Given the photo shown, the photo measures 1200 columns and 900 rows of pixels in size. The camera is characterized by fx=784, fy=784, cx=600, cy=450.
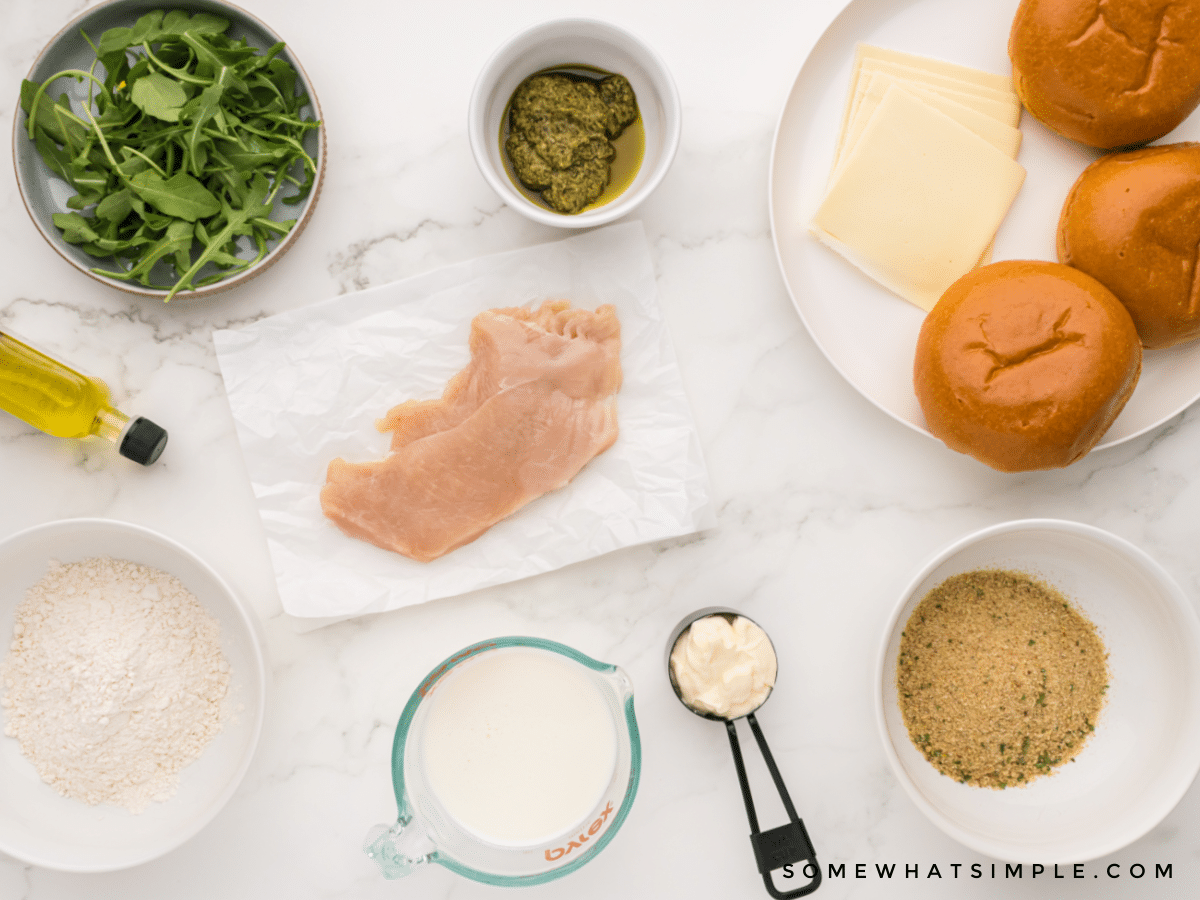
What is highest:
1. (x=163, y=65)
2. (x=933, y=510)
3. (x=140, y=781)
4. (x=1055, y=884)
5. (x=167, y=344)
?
(x=163, y=65)

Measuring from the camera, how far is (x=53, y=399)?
1.20m

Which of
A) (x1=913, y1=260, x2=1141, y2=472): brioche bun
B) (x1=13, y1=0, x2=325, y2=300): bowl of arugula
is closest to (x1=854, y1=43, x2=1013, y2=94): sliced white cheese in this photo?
(x1=913, y1=260, x2=1141, y2=472): brioche bun

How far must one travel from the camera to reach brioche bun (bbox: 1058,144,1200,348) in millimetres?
1069

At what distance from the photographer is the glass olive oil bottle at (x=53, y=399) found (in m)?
1.19

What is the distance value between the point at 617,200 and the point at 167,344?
2.48 feet

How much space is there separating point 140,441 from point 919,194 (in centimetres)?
124

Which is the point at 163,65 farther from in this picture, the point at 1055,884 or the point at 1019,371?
the point at 1055,884

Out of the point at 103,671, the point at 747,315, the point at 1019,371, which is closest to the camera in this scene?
the point at 1019,371

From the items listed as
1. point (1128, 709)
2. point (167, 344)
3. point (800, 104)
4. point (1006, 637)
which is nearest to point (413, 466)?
point (167, 344)

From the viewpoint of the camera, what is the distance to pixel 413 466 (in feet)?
4.09

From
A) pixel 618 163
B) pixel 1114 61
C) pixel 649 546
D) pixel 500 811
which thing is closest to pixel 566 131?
pixel 618 163

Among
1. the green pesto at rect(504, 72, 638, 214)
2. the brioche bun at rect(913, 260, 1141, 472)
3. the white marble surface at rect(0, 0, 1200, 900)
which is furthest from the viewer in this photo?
the white marble surface at rect(0, 0, 1200, 900)

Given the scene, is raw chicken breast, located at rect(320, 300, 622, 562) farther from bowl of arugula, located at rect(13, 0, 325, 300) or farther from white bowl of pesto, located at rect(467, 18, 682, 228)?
bowl of arugula, located at rect(13, 0, 325, 300)

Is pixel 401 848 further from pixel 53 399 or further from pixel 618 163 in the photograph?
pixel 618 163
